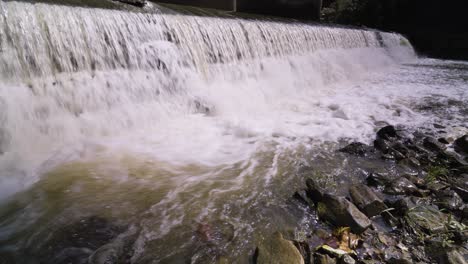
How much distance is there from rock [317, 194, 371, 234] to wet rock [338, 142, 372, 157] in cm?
135

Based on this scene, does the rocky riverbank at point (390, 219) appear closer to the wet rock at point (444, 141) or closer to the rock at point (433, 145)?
the rock at point (433, 145)

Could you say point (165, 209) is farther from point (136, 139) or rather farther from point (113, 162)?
point (136, 139)

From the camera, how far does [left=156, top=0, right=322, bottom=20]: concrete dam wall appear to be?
10742mm

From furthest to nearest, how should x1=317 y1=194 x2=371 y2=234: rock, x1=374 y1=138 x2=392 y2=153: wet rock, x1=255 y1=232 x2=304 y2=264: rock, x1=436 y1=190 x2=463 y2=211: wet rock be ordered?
1. x1=374 y1=138 x2=392 y2=153: wet rock
2. x1=436 y1=190 x2=463 y2=211: wet rock
3. x1=317 y1=194 x2=371 y2=234: rock
4. x1=255 y1=232 x2=304 y2=264: rock

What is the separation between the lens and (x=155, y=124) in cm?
434

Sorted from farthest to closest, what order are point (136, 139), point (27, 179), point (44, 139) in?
point (136, 139), point (44, 139), point (27, 179)

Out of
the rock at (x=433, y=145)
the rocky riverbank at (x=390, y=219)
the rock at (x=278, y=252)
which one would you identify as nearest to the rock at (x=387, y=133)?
the rock at (x=433, y=145)

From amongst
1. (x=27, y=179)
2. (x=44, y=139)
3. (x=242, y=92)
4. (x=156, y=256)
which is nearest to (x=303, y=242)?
(x=156, y=256)

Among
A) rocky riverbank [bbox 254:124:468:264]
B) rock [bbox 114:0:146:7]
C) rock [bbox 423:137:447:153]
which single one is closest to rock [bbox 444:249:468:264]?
rocky riverbank [bbox 254:124:468:264]

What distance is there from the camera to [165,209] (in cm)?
231

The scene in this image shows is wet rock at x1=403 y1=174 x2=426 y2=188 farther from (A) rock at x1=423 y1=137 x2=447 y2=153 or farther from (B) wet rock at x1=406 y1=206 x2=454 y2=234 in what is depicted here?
(A) rock at x1=423 y1=137 x2=447 y2=153

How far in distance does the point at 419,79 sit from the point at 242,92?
6.06 meters

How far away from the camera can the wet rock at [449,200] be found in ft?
7.76

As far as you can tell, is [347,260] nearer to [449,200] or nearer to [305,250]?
[305,250]
